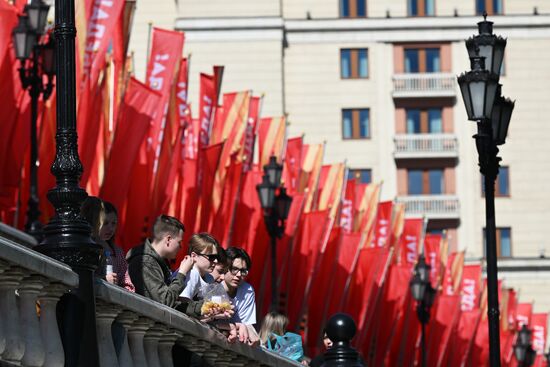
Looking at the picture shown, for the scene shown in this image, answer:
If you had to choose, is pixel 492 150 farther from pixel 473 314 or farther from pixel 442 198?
pixel 442 198

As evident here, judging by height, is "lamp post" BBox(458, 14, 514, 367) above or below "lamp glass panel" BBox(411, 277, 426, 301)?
above

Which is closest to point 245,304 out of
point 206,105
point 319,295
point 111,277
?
point 111,277

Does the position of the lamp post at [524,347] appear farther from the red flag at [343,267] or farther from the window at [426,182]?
the window at [426,182]

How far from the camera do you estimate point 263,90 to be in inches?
2933

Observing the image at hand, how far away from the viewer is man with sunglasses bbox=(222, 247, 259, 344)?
1496cm

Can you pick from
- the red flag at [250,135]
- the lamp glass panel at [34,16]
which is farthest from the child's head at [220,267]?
the red flag at [250,135]

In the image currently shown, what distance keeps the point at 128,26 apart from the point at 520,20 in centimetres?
4184

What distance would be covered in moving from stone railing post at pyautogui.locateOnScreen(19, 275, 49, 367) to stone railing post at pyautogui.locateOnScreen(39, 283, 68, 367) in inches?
3.2

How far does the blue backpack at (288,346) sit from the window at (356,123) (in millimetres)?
60418

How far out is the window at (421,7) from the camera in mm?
76812

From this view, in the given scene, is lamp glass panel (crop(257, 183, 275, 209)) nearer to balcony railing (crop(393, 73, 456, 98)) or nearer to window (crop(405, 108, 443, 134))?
balcony railing (crop(393, 73, 456, 98))

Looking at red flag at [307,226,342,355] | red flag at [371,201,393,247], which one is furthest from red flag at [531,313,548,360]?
red flag at [307,226,342,355]

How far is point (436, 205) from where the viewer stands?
76.5 meters

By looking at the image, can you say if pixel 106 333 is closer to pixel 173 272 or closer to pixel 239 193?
pixel 173 272
